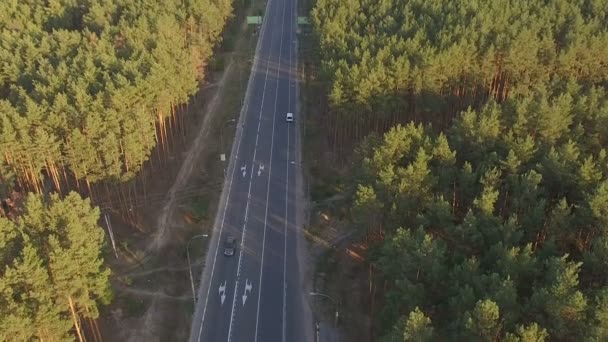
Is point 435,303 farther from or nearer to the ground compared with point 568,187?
nearer to the ground

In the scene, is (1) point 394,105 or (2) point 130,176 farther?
(1) point 394,105

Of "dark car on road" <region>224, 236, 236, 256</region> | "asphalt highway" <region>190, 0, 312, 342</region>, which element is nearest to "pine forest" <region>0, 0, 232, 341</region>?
"asphalt highway" <region>190, 0, 312, 342</region>

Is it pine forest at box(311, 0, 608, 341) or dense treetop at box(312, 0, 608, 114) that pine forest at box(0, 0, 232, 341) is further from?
dense treetop at box(312, 0, 608, 114)

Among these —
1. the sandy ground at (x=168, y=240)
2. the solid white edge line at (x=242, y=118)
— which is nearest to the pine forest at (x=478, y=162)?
the solid white edge line at (x=242, y=118)

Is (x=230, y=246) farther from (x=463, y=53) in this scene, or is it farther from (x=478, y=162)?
(x=463, y=53)

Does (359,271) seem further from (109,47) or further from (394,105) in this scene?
(109,47)

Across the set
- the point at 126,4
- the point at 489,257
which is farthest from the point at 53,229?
the point at 126,4

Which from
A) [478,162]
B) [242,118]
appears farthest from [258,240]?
[242,118]
